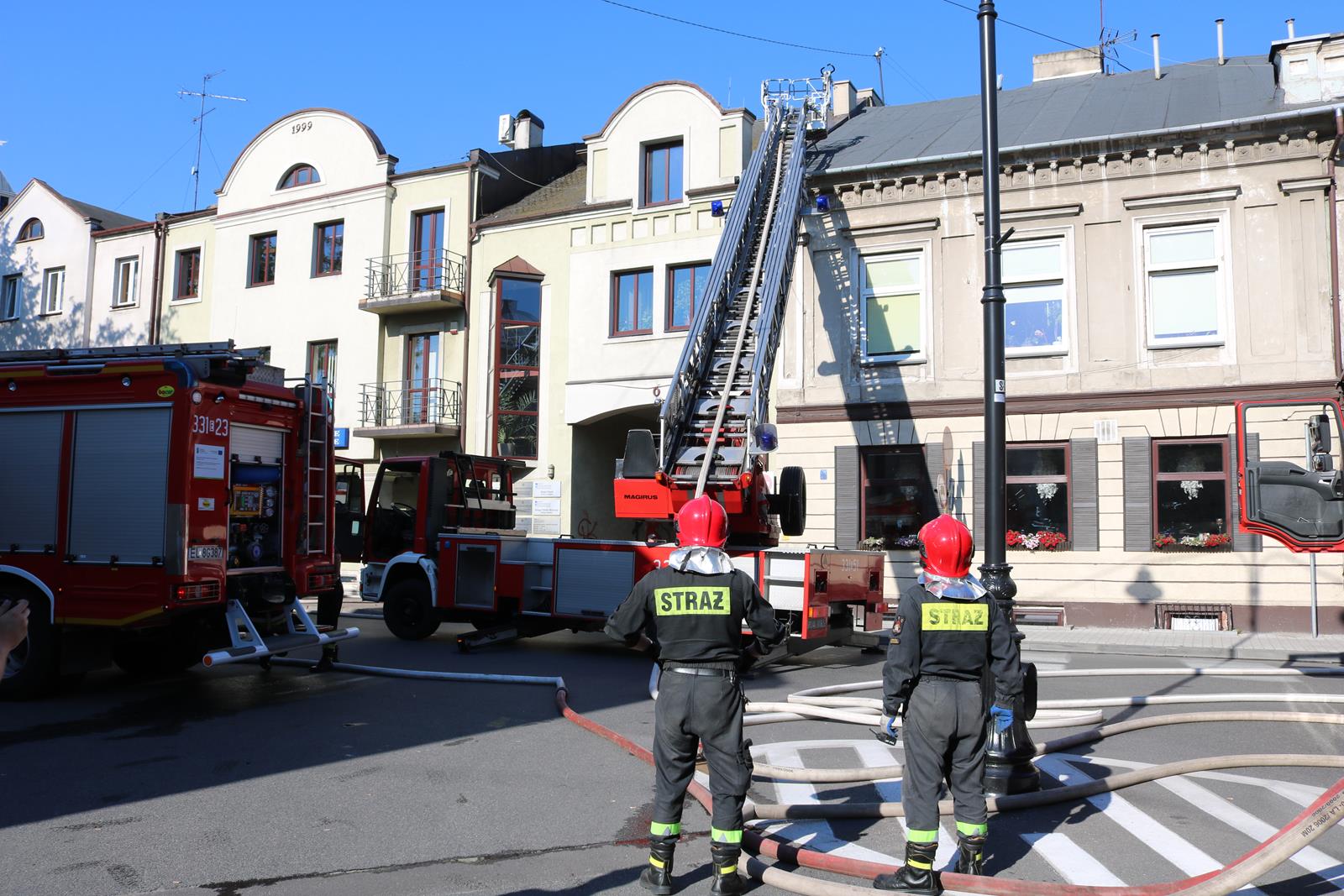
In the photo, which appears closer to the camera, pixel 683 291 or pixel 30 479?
pixel 30 479

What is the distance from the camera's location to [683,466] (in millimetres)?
11961

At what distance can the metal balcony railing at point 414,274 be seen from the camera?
2302 centimetres

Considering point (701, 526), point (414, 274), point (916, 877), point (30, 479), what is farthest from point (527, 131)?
point (916, 877)

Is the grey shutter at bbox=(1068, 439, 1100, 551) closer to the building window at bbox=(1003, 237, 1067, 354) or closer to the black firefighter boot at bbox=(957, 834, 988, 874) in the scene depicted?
the building window at bbox=(1003, 237, 1067, 354)

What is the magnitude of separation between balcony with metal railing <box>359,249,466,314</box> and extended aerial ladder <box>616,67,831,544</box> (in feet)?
28.2

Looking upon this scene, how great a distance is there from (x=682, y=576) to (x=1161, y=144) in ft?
50.0

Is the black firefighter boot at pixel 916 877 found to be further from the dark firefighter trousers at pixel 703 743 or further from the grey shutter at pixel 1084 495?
the grey shutter at pixel 1084 495

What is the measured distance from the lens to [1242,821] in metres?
5.60

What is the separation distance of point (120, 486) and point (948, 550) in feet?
24.6

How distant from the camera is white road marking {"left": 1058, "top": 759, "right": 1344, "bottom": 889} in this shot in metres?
4.84

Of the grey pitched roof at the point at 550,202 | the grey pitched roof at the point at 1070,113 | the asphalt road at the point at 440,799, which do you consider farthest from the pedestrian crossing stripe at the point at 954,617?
the grey pitched roof at the point at 550,202

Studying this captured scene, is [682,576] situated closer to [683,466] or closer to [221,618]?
[221,618]

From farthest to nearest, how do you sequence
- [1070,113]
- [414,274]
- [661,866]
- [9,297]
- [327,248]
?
[9,297] → [327,248] → [414,274] → [1070,113] → [661,866]

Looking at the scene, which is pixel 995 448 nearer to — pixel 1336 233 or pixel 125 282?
pixel 1336 233
